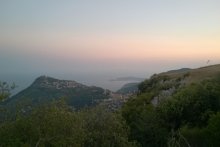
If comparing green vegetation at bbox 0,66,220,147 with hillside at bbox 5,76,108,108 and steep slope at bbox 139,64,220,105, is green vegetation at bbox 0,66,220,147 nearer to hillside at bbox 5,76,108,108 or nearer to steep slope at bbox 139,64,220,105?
steep slope at bbox 139,64,220,105

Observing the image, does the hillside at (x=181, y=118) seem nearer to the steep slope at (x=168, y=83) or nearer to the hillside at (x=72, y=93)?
the steep slope at (x=168, y=83)

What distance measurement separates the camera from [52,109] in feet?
74.8

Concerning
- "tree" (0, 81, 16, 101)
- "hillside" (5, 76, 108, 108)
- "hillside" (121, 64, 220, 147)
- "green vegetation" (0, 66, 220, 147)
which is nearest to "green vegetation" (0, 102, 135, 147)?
"green vegetation" (0, 66, 220, 147)

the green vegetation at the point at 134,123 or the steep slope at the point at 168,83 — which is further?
the steep slope at the point at 168,83

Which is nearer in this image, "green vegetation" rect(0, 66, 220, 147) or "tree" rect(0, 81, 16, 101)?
"tree" rect(0, 81, 16, 101)

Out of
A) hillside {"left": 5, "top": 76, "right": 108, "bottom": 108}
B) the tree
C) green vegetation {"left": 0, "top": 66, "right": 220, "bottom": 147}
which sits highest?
the tree

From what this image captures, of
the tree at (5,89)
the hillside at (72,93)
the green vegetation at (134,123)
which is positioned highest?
the tree at (5,89)

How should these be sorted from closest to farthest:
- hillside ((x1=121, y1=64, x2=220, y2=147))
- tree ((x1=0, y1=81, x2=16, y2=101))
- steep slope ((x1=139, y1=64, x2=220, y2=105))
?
tree ((x1=0, y1=81, x2=16, y2=101)), hillside ((x1=121, y1=64, x2=220, y2=147)), steep slope ((x1=139, y1=64, x2=220, y2=105))

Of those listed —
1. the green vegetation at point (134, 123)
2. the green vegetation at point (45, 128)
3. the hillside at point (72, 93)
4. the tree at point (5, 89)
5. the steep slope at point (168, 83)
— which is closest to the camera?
the tree at point (5, 89)

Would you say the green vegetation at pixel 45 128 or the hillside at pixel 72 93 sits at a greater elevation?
A: the green vegetation at pixel 45 128

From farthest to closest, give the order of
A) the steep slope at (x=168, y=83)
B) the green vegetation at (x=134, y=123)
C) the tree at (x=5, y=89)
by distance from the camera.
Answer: the steep slope at (x=168, y=83) → the green vegetation at (x=134, y=123) → the tree at (x=5, y=89)

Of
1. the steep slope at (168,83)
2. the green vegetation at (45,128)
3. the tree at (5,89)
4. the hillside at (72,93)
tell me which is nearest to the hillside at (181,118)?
the steep slope at (168,83)

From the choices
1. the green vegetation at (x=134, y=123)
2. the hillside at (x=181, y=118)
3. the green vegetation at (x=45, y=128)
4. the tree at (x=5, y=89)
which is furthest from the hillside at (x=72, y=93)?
the tree at (x=5, y=89)

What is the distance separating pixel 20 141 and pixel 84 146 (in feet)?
23.0
